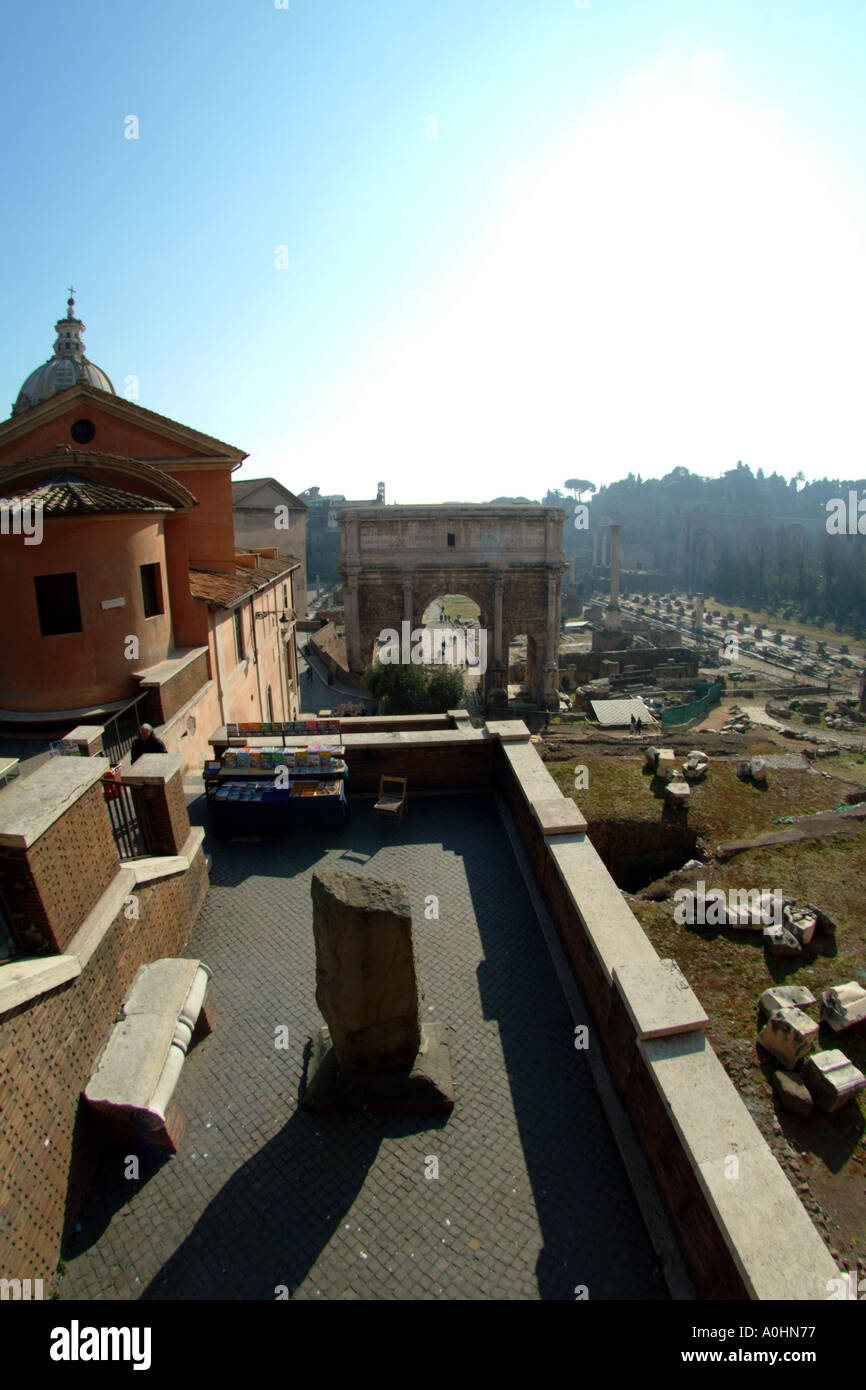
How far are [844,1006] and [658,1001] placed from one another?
239 centimetres

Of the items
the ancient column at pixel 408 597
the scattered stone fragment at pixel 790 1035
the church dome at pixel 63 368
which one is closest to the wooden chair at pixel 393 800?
the scattered stone fragment at pixel 790 1035

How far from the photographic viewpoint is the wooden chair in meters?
8.05

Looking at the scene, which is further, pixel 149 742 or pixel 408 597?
pixel 408 597

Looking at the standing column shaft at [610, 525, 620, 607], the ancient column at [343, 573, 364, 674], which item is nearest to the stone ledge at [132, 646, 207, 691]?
the ancient column at [343, 573, 364, 674]

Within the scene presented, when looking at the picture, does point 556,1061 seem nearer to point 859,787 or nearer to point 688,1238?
point 688,1238

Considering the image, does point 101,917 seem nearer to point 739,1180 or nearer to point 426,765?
point 739,1180

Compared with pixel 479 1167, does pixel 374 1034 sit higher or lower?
higher

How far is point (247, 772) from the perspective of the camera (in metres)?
8.00

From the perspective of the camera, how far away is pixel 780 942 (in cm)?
631

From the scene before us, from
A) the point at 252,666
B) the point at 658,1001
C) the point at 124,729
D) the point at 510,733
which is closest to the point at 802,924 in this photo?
the point at 658,1001

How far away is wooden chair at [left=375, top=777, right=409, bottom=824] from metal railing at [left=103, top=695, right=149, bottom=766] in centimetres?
320
